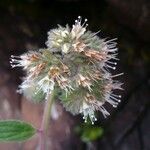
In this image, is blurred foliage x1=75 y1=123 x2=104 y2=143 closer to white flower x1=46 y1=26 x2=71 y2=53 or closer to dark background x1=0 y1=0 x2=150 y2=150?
dark background x1=0 y1=0 x2=150 y2=150

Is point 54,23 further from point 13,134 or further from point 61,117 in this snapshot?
point 13,134

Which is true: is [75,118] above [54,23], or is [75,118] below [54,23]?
below

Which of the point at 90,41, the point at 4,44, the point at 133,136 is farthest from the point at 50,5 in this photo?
the point at 90,41

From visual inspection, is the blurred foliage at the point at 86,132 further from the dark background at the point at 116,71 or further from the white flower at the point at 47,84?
the white flower at the point at 47,84

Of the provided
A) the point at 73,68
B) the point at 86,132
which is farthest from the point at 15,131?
the point at 86,132

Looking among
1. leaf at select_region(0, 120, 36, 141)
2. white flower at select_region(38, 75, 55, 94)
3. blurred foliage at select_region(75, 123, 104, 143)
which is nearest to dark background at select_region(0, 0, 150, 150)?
blurred foliage at select_region(75, 123, 104, 143)

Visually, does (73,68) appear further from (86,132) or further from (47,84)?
(86,132)
